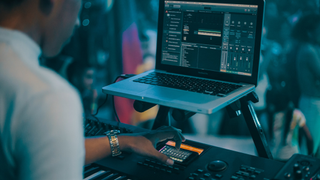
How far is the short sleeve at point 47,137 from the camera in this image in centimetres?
45

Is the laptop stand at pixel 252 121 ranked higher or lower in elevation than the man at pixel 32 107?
lower

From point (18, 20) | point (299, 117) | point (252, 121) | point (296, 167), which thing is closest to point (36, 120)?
point (18, 20)

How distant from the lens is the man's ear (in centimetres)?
53

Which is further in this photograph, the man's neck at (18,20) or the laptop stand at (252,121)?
the laptop stand at (252,121)

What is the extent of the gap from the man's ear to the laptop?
53cm

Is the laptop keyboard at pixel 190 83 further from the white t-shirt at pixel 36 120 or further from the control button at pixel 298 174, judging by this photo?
the white t-shirt at pixel 36 120

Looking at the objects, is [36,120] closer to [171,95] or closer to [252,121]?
[171,95]

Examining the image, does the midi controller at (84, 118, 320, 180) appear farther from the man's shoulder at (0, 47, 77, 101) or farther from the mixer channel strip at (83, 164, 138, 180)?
the man's shoulder at (0, 47, 77, 101)

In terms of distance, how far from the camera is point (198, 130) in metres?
3.08

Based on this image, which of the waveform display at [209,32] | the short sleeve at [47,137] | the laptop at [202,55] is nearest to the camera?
the short sleeve at [47,137]

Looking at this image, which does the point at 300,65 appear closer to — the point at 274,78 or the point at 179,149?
the point at 274,78

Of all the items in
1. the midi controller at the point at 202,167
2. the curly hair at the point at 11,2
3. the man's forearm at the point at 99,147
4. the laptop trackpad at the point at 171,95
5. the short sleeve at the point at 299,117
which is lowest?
the short sleeve at the point at 299,117

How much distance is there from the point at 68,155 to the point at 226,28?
93cm

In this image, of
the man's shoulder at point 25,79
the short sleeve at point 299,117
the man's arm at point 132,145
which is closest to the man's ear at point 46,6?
the man's shoulder at point 25,79
